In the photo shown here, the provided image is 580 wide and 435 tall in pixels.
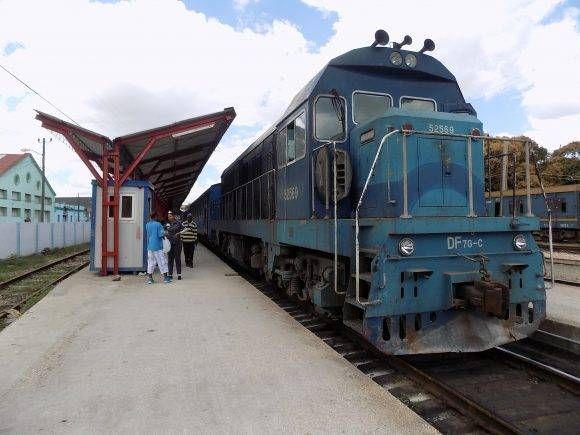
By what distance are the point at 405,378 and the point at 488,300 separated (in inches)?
46.0

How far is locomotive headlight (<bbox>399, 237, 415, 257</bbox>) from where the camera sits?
14.6 ft

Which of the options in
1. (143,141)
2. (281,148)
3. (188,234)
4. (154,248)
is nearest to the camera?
(281,148)

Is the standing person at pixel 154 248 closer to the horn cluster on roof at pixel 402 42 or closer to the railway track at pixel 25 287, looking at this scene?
the railway track at pixel 25 287

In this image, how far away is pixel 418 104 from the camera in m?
6.25

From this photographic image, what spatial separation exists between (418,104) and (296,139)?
1814 mm

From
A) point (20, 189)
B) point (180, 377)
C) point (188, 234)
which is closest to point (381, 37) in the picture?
point (180, 377)

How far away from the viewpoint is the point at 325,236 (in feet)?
18.1

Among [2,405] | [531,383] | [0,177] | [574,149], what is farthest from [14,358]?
[574,149]

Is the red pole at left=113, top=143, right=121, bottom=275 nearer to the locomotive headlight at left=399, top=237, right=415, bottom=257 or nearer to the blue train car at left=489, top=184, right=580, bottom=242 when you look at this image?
the locomotive headlight at left=399, top=237, right=415, bottom=257

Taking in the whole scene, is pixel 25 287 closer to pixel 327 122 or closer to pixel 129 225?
pixel 129 225

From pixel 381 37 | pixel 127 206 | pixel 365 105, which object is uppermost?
pixel 381 37

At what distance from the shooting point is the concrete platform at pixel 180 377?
11.5 ft

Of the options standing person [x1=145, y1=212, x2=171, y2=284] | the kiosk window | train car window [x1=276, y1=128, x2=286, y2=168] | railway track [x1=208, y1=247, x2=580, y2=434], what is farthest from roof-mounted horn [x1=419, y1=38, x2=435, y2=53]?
the kiosk window

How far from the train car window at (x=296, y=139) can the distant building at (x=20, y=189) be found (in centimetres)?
4080
